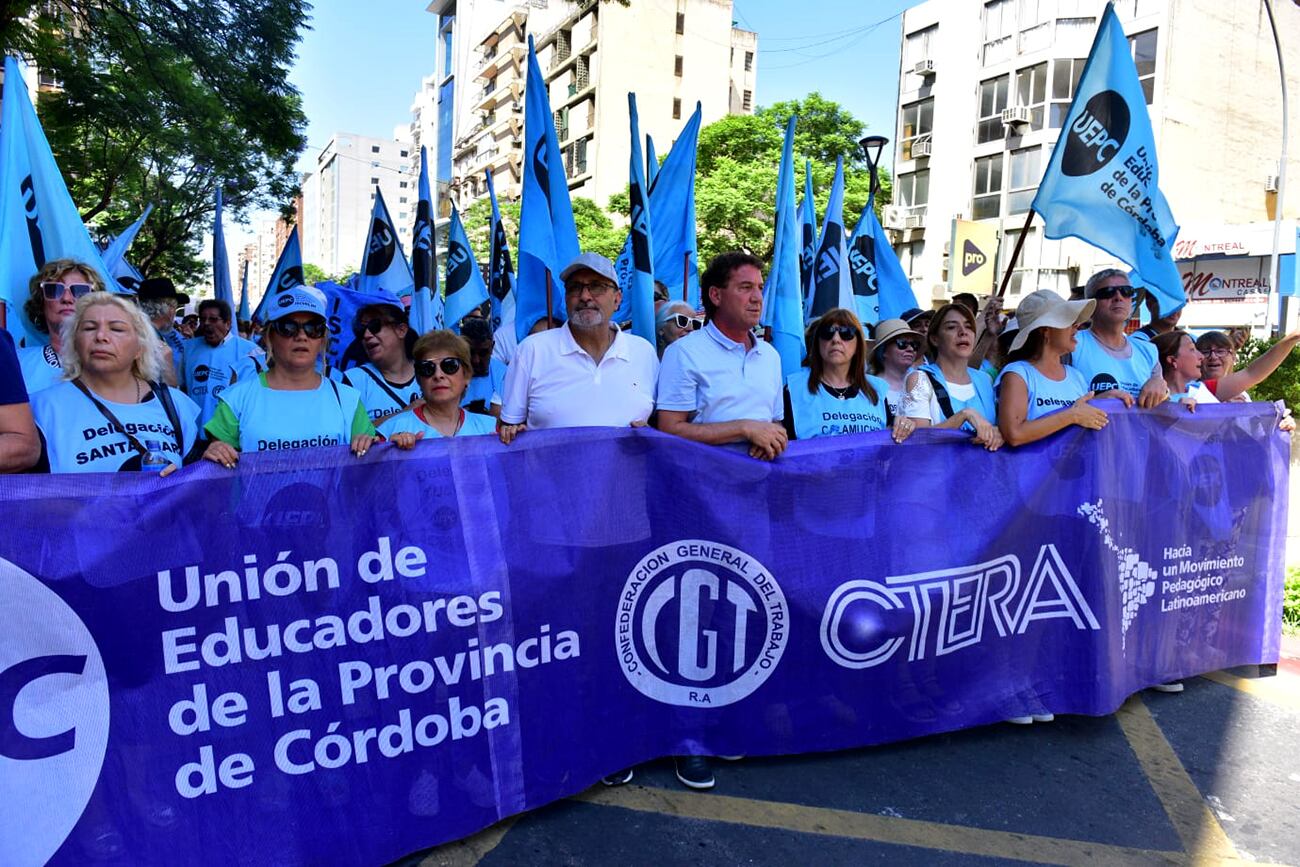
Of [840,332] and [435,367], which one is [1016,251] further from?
[435,367]

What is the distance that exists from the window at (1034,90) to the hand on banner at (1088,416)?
31.4 m

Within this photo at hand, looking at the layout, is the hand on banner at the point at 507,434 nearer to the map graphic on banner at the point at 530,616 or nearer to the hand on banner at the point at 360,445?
the map graphic on banner at the point at 530,616

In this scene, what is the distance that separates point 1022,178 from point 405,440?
33.7m

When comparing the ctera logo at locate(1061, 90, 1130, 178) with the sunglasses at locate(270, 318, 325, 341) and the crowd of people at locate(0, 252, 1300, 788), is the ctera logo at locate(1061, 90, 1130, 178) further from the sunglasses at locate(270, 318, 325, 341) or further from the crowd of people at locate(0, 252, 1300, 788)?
the sunglasses at locate(270, 318, 325, 341)

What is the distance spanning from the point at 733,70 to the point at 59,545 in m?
61.5

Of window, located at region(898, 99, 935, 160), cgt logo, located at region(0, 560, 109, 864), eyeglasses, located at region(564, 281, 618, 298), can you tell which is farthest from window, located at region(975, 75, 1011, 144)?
cgt logo, located at region(0, 560, 109, 864)

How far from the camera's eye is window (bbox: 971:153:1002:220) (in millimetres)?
32906

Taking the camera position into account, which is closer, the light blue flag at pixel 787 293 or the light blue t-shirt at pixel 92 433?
the light blue t-shirt at pixel 92 433

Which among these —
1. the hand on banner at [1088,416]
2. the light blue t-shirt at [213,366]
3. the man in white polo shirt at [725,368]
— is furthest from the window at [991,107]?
the man in white polo shirt at [725,368]

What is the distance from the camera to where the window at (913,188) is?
36.8 m

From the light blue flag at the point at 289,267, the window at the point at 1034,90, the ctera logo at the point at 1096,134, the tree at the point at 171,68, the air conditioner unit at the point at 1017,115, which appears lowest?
the light blue flag at the point at 289,267

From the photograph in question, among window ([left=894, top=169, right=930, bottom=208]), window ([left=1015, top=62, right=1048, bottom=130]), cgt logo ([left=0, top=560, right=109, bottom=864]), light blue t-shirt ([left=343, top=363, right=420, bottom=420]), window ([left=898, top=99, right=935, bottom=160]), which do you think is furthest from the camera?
window ([left=894, top=169, right=930, bottom=208])

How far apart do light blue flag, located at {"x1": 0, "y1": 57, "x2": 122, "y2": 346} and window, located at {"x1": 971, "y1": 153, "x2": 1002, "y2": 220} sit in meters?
33.3

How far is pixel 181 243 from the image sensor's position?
25.2m
